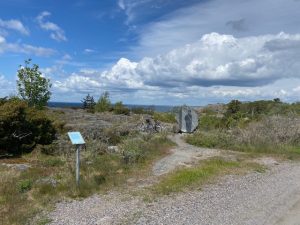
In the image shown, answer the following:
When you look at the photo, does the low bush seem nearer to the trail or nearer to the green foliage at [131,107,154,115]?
the trail

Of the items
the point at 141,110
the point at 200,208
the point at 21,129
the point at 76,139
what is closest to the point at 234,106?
the point at 141,110

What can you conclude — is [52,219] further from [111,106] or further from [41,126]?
[111,106]

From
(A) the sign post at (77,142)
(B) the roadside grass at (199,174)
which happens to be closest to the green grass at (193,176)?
(B) the roadside grass at (199,174)

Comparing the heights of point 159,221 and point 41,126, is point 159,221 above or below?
below

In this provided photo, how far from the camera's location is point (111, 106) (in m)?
46.5

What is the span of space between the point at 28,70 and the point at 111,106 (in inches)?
663

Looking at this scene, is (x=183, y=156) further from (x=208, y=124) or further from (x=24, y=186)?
(x=208, y=124)

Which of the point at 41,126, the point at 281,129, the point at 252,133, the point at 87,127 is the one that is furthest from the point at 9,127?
the point at 281,129

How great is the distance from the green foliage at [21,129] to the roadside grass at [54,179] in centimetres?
85

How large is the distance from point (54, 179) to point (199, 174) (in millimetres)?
4217

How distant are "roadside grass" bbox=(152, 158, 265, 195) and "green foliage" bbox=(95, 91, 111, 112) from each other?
3078 centimetres

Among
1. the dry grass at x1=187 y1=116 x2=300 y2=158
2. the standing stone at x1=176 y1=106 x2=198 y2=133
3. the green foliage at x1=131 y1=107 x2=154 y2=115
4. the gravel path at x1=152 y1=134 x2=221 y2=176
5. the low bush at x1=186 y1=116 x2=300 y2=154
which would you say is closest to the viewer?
the gravel path at x1=152 y1=134 x2=221 y2=176

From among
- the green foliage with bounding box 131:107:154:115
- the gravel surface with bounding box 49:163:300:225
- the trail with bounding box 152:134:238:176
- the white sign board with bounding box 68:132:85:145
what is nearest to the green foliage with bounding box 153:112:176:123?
the green foliage with bounding box 131:107:154:115

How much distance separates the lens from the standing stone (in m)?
24.5
